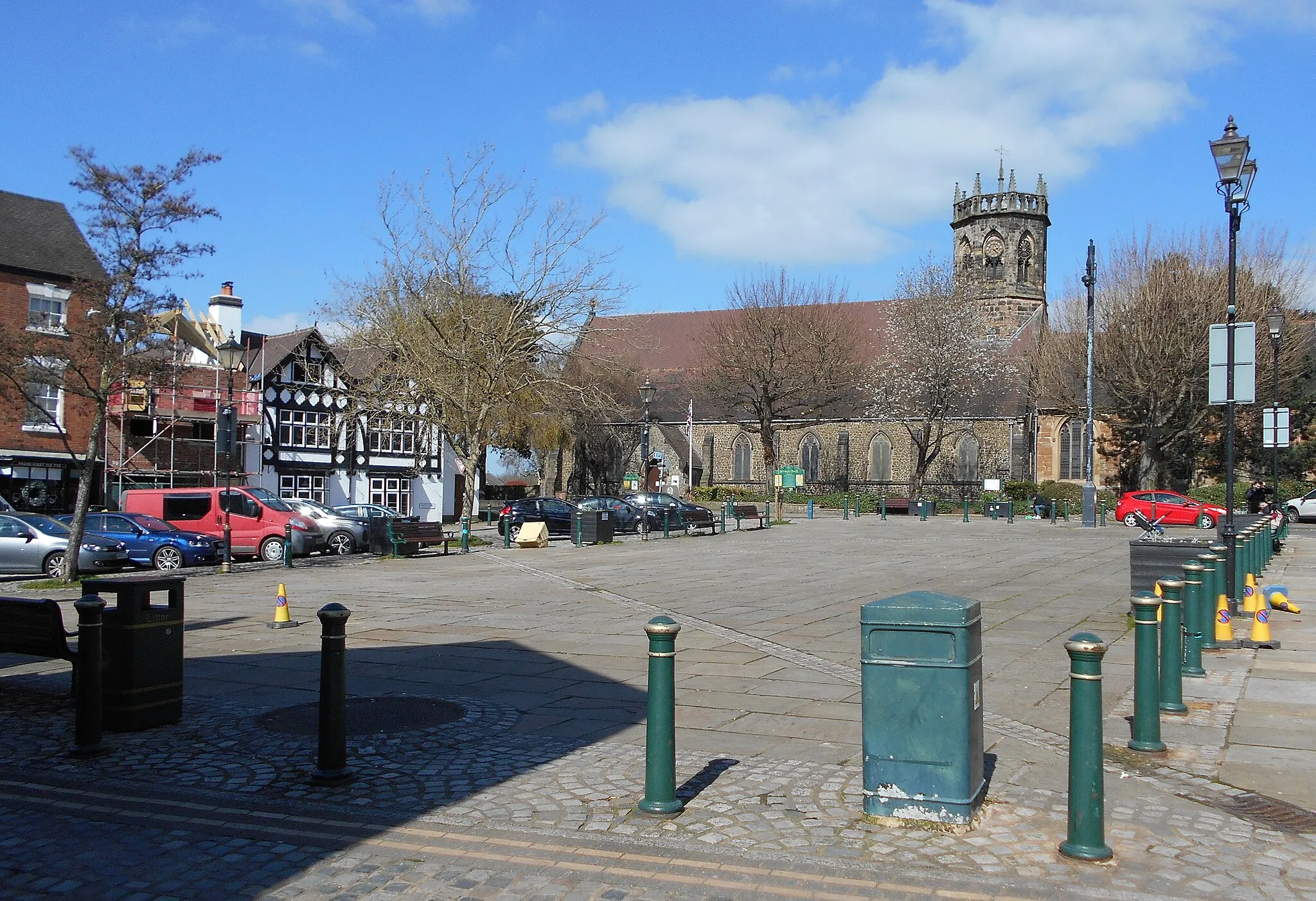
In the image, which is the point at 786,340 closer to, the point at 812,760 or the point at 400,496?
the point at 400,496

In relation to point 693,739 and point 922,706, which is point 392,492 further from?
point 922,706

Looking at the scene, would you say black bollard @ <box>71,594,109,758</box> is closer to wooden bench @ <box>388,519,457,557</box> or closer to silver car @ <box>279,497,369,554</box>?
wooden bench @ <box>388,519,457,557</box>

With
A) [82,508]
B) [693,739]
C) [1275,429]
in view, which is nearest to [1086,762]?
[693,739]

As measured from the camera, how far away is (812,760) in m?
6.81

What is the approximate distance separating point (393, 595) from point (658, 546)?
41.9 ft

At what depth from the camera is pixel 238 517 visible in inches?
1011

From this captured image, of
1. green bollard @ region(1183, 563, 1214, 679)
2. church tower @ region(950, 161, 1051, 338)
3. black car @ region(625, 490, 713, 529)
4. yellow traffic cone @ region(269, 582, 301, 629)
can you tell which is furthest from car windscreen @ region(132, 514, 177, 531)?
church tower @ region(950, 161, 1051, 338)

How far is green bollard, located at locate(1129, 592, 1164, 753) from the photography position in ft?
21.6

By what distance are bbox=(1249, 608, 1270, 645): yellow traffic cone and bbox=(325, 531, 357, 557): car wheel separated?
69.9 ft

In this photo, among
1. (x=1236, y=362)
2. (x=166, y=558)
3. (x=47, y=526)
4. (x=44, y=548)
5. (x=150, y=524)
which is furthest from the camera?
(x=150, y=524)

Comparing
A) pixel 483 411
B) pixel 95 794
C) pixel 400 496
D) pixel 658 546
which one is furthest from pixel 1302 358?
pixel 95 794

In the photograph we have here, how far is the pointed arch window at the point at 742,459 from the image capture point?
7125cm

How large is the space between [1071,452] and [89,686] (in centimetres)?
5803

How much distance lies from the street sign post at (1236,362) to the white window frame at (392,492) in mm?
41177
